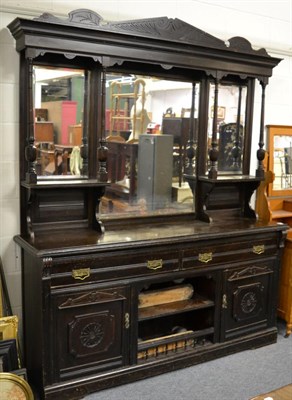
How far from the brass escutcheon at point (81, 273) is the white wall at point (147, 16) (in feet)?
1.70

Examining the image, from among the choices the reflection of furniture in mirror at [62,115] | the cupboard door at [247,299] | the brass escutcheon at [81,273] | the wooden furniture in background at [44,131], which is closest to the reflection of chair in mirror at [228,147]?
the cupboard door at [247,299]

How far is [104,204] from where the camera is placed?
10.8 feet

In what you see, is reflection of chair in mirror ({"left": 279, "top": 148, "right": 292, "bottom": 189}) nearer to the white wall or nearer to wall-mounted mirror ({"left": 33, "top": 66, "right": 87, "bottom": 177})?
the white wall

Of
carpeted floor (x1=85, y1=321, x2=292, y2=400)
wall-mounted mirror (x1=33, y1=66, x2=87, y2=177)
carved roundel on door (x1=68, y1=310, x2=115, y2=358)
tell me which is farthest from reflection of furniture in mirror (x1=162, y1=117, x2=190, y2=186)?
carpeted floor (x1=85, y1=321, x2=292, y2=400)

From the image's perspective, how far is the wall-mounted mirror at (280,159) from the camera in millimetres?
4141

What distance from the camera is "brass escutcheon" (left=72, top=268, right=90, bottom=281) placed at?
2777 millimetres

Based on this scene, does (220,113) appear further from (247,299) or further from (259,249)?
(247,299)

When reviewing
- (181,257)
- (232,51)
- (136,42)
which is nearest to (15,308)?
(181,257)

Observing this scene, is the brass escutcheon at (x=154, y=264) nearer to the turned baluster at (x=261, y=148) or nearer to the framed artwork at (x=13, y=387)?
the framed artwork at (x=13, y=387)

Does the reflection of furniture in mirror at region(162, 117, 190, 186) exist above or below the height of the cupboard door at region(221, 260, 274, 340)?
above

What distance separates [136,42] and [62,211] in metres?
1.17

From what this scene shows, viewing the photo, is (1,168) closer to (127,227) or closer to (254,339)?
(127,227)

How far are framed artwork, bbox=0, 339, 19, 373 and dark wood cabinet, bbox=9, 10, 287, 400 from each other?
146mm

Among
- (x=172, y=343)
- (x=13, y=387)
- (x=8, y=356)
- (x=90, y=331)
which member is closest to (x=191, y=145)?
(x=172, y=343)
